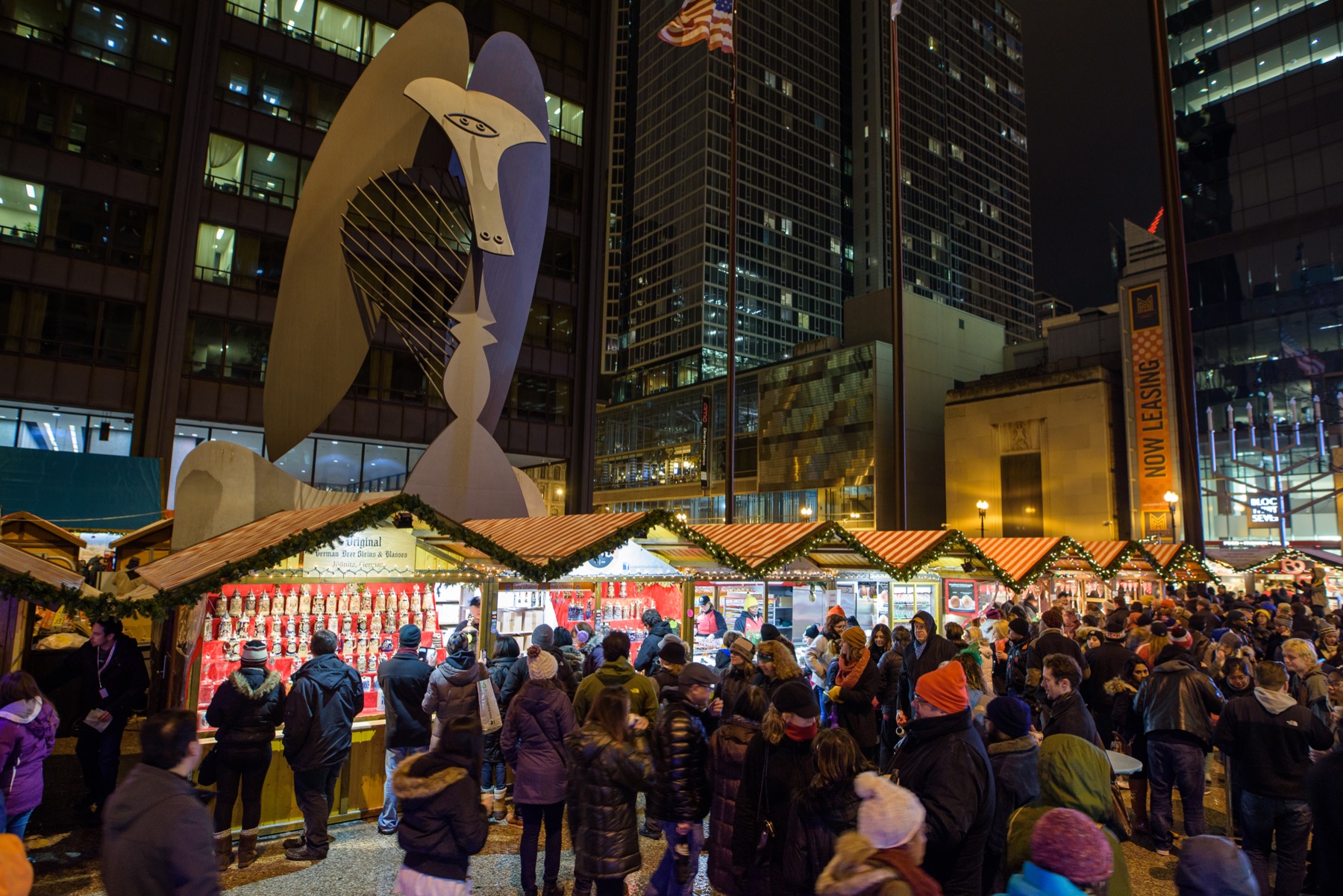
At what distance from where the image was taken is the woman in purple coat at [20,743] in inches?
218

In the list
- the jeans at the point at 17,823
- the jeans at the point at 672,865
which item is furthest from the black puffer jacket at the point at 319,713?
the jeans at the point at 672,865

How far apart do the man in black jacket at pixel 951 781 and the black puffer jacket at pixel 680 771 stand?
1494 mm

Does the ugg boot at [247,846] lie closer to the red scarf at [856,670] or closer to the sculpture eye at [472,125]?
the red scarf at [856,670]

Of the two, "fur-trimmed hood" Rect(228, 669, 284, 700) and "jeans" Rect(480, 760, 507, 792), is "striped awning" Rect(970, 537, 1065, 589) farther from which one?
"fur-trimmed hood" Rect(228, 669, 284, 700)

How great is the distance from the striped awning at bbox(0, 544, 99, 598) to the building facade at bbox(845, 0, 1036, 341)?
94.7 m

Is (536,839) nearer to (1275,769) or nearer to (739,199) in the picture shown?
(1275,769)

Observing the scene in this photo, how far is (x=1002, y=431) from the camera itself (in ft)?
146

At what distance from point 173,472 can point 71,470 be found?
158 inches

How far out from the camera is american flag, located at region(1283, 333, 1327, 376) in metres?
41.6

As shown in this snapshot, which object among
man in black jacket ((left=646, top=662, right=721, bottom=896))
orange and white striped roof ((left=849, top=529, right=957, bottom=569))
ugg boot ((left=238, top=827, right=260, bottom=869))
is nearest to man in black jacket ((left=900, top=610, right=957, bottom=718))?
orange and white striped roof ((left=849, top=529, right=957, bottom=569))

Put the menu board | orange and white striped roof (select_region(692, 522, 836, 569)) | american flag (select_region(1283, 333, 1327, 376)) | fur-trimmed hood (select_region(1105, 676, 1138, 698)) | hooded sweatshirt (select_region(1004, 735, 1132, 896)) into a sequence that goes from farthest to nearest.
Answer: american flag (select_region(1283, 333, 1327, 376))
the menu board
orange and white striped roof (select_region(692, 522, 836, 569))
fur-trimmed hood (select_region(1105, 676, 1138, 698))
hooded sweatshirt (select_region(1004, 735, 1132, 896))

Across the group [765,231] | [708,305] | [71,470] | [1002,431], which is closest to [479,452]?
[71,470]

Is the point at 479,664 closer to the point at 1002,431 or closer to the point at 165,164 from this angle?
the point at 165,164

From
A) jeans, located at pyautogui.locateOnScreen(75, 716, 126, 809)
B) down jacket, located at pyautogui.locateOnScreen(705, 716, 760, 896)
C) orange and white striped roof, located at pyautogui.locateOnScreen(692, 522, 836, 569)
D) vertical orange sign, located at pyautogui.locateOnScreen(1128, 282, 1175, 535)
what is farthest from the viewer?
vertical orange sign, located at pyautogui.locateOnScreen(1128, 282, 1175, 535)
